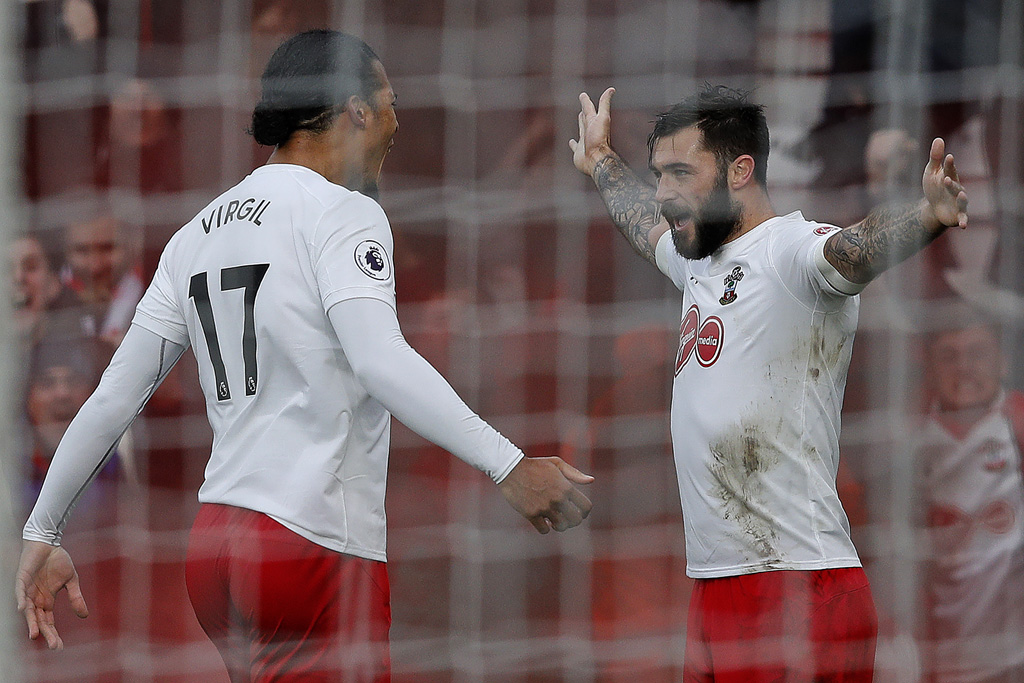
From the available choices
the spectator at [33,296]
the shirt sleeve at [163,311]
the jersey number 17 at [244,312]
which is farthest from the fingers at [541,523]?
the spectator at [33,296]

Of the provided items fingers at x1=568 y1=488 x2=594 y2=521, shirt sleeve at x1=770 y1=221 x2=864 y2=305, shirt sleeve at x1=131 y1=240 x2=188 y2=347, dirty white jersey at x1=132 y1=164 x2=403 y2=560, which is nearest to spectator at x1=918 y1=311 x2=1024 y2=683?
shirt sleeve at x1=770 y1=221 x2=864 y2=305

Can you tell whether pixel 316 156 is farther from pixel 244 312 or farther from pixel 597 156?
pixel 597 156

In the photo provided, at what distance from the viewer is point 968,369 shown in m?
3.07

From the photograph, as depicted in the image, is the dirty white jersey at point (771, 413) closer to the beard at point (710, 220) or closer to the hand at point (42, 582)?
the beard at point (710, 220)

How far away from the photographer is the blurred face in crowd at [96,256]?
3299 millimetres

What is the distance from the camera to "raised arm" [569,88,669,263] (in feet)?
9.41

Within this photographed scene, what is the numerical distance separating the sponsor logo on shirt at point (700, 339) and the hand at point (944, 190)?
55cm

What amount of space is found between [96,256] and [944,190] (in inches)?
95.2

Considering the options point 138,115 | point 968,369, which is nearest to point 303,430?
point 968,369

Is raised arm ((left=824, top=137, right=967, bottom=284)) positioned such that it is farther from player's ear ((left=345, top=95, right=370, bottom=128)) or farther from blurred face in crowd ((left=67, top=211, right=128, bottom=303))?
blurred face in crowd ((left=67, top=211, right=128, bottom=303))

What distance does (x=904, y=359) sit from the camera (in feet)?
11.3

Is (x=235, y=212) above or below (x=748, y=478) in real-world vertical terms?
above

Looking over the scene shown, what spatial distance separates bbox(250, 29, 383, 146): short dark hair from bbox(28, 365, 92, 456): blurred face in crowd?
4.15ft

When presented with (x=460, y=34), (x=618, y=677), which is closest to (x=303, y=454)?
(x=618, y=677)
